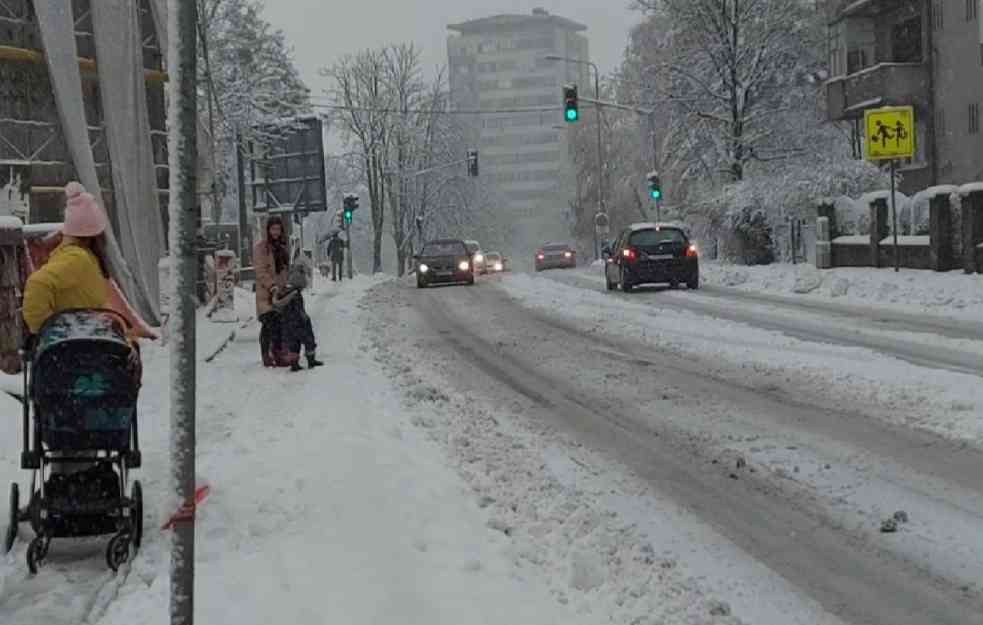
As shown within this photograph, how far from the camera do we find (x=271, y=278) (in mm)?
12500

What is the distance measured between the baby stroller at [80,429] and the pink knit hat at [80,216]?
0.40m

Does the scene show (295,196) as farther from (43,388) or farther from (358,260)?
(358,260)

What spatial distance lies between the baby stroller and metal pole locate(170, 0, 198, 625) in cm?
197

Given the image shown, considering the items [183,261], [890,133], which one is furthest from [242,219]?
[183,261]

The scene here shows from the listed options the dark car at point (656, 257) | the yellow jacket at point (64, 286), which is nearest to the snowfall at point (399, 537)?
the yellow jacket at point (64, 286)

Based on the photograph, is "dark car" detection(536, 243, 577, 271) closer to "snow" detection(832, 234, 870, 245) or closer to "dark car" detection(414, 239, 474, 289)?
"dark car" detection(414, 239, 474, 289)

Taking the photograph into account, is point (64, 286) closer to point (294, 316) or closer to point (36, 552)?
point (36, 552)

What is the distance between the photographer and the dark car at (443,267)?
112ft

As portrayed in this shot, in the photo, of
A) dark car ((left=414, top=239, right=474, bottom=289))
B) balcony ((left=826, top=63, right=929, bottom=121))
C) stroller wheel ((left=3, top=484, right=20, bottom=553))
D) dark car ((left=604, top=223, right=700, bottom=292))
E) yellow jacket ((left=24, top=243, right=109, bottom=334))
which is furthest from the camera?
dark car ((left=414, top=239, right=474, bottom=289))

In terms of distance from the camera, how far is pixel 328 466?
6.89 meters

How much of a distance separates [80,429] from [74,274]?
0.75m

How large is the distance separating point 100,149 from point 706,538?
616 inches

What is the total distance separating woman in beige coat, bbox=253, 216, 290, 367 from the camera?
12.5m

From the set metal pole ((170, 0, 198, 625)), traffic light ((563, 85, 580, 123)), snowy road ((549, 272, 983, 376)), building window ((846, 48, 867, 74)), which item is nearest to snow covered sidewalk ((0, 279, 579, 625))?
metal pole ((170, 0, 198, 625))
